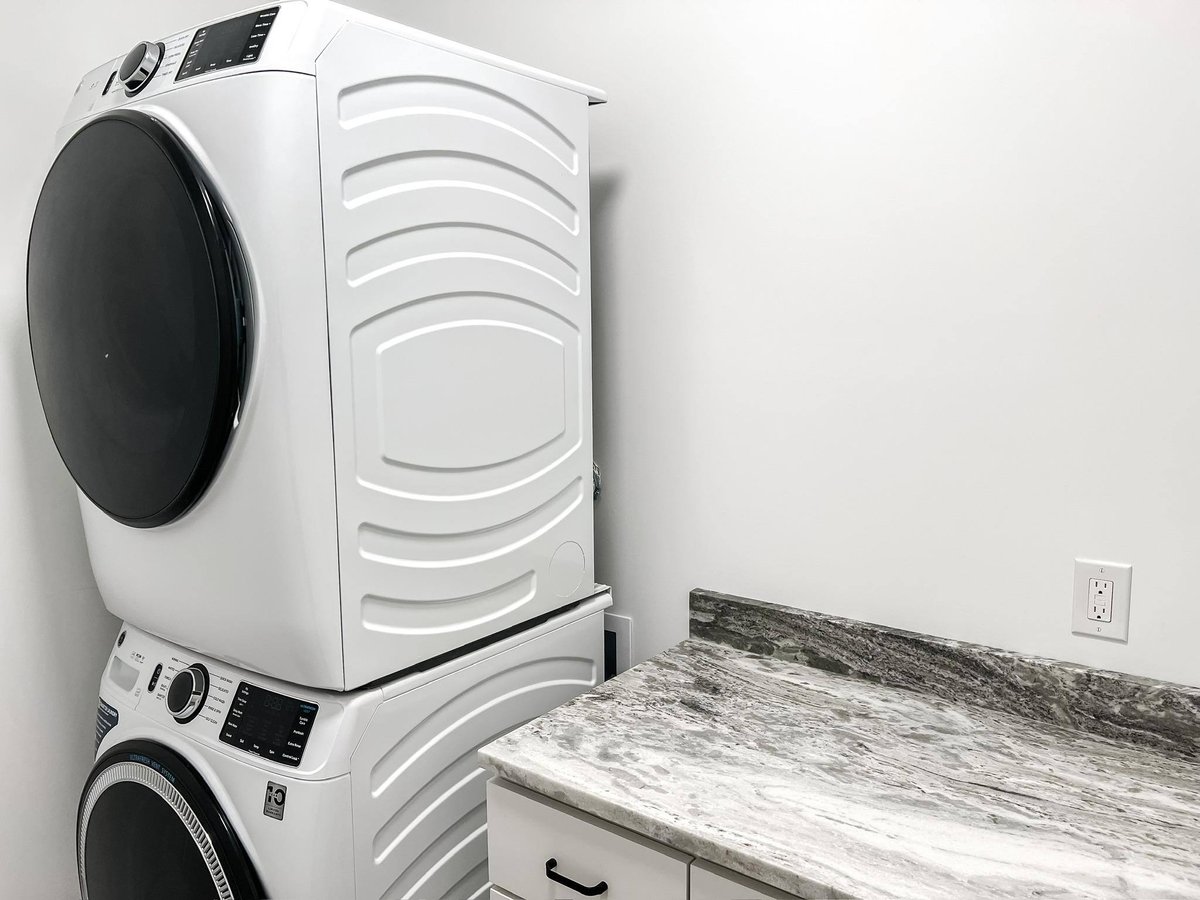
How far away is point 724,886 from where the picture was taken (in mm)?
1010

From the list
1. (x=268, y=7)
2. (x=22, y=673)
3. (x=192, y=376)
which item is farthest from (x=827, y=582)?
(x=22, y=673)

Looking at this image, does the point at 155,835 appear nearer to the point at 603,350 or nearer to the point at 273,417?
the point at 273,417

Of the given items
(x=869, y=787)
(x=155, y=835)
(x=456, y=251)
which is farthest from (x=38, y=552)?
(x=869, y=787)

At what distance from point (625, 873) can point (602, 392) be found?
1018 millimetres

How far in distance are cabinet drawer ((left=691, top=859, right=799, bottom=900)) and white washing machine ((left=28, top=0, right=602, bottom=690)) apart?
21.3 inches

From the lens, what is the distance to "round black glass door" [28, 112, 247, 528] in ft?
3.62

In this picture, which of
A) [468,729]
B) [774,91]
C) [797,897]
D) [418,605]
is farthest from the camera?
[774,91]

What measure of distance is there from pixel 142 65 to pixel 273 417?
0.59m

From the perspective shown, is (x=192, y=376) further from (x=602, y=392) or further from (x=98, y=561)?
(x=602, y=392)

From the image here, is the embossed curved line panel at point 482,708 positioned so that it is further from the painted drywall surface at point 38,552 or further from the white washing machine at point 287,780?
the painted drywall surface at point 38,552

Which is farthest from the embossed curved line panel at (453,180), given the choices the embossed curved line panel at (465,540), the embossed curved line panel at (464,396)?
the embossed curved line panel at (465,540)

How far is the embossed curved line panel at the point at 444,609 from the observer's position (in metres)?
1.25

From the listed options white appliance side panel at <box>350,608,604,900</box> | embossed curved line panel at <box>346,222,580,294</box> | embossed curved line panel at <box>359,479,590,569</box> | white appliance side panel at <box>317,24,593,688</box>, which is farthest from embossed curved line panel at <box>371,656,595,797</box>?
embossed curved line panel at <box>346,222,580,294</box>

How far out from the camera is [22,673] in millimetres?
1604
